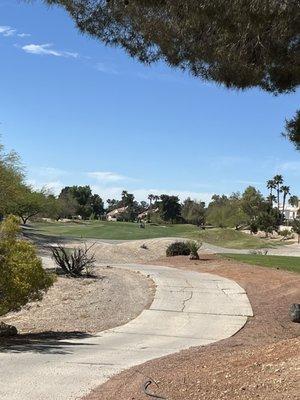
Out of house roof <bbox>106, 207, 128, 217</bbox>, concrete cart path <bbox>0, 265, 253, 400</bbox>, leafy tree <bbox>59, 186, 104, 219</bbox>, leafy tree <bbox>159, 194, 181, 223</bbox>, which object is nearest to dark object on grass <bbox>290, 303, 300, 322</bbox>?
concrete cart path <bbox>0, 265, 253, 400</bbox>

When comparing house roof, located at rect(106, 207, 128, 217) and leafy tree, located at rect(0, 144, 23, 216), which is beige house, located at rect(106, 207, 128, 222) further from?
leafy tree, located at rect(0, 144, 23, 216)

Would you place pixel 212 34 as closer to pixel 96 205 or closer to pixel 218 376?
pixel 218 376

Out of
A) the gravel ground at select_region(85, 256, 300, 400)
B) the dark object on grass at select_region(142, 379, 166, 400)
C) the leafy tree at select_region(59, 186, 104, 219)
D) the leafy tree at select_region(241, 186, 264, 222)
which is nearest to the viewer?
the gravel ground at select_region(85, 256, 300, 400)

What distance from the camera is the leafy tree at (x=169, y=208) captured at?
14138cm

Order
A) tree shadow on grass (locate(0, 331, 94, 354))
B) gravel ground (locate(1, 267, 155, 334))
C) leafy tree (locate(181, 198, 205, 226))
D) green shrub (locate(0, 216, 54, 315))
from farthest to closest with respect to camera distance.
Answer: leafy tree (locate(181, 198, 205, 226))
gravel ground (locate(1, 267, 155, 334))
green shrub (locate(0, 216, 54, 315))
tree shadow on grass (locate(0, 331, 94, 354))

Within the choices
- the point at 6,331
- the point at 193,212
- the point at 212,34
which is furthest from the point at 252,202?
the point at 212,34

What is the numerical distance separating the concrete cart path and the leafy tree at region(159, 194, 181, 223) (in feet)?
387

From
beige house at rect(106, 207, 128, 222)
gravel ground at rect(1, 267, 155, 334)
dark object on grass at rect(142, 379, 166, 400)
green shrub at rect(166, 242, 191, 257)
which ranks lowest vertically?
gravel ground at rect(1, 267, 155, 334)

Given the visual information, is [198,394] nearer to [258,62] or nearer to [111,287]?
[258,62]

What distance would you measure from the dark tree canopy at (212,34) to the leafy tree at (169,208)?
431 feet

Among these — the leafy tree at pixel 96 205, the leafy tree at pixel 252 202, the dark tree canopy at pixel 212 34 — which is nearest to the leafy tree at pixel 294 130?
the dark tree canopy at pixel 212 34

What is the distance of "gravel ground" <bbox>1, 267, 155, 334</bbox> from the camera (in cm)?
1552

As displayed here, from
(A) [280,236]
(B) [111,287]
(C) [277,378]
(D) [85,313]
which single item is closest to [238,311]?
(D) [85,313]

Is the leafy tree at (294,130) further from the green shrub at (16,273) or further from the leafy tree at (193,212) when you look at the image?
the leafy tree at (193,212)
